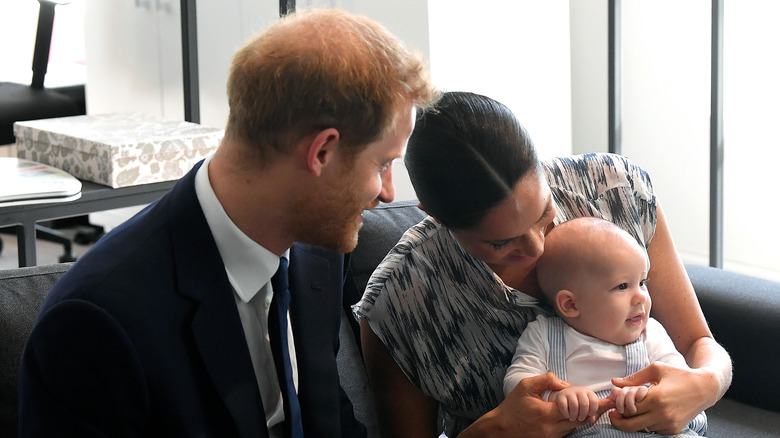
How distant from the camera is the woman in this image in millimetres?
1470

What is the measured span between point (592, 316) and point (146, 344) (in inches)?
30.3

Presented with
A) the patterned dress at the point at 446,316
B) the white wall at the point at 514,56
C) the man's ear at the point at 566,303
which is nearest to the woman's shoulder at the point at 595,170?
the patterned dress at the point at 446,316

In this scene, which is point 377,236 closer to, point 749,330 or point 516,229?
point 516,229

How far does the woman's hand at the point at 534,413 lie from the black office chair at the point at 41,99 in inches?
116

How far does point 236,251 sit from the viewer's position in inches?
50.1

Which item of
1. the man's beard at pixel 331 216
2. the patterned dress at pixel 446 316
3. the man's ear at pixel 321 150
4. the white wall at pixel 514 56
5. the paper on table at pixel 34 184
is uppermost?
the white wall at pixel 514 56

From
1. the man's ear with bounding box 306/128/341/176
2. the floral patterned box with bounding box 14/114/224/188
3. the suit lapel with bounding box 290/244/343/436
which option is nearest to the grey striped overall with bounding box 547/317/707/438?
the suit lapel with bounding box 290/244/343/436

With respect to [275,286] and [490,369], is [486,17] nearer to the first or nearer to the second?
[490,369]

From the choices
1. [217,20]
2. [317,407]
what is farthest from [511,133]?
[217,20]

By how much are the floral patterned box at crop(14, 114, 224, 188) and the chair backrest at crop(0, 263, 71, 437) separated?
0.72m

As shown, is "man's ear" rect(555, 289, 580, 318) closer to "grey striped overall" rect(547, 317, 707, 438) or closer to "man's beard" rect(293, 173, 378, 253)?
"grey striped overall" rect(547, 317, 707, 438)

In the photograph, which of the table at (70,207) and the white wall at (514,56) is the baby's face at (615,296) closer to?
the table at (70,207)

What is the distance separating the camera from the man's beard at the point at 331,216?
1237 millimetres

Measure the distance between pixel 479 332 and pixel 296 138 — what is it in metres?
0.61
